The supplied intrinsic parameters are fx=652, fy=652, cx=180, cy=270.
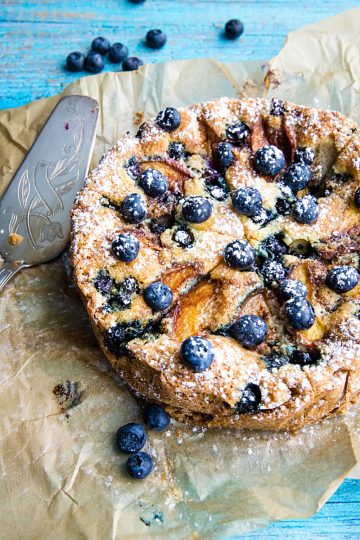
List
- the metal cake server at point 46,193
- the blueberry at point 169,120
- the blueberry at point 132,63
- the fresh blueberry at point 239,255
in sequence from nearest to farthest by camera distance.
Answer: the fresh blueberry at point 239,255 < the blueberry at point 169,120 < the metal cake server at point 46,193 < the blueberry at point 132,63

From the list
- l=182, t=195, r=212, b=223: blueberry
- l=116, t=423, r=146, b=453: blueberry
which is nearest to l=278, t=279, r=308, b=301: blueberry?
l=182, t=195, r=212, b=223: blueberry

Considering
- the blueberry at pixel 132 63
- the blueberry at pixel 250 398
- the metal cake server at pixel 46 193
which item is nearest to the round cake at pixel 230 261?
the blueberry at pixel 250 398

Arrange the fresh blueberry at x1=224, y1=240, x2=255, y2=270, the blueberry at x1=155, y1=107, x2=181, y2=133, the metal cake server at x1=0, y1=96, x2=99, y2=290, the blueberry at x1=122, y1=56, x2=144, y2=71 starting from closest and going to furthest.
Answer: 1. the fresh blueberry at x1=224, y1=240, x2=255, y2=270
2. the blueberry at x1=155, y1=107, x2=181, y2=133
3. the metal cake server at x1=0, y1=96, x2=99, y2=290
4. the blueberry at x1=122, y1=56, x2=144, y2=71

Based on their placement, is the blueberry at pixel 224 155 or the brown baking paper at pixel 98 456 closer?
the brown baking paper at pixel 98 456

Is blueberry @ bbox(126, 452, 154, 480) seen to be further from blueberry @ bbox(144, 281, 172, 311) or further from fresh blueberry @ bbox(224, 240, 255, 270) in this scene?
fresh blueberry @ bbox(224, 240, 255, 270)

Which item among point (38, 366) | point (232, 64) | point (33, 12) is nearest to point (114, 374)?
point (38, 366)

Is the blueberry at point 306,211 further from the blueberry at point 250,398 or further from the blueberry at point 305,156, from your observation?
the blueberry at point 250,398
